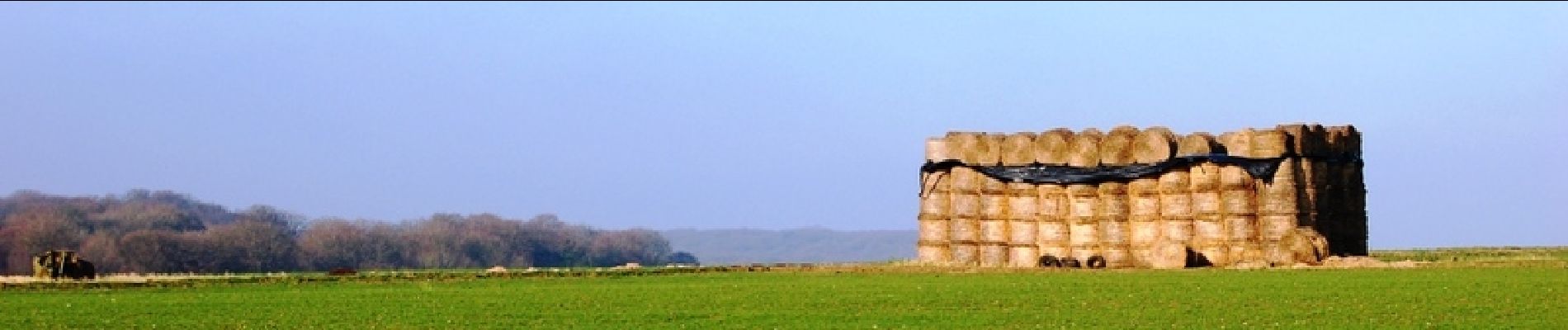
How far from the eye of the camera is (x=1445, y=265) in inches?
1823

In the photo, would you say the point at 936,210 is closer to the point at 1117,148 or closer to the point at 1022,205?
the point at 1022,205

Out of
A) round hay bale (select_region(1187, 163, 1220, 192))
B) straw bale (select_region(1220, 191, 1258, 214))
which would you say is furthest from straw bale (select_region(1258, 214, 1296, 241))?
round hay bale (select_region(1187, 163, 1220, 192))

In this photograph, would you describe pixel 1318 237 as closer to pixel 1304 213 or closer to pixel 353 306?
pixel 1304 213

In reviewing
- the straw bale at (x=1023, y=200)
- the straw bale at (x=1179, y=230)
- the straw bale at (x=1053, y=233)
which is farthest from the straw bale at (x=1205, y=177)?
the straw bale at (x=1023, y=200)

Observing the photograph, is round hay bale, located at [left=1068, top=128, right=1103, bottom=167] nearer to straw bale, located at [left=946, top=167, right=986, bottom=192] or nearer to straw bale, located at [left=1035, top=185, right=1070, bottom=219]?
straw bale, located at [left=1035, top=185, right=1070, bottom=219]

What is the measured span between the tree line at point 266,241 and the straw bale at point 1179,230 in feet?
233

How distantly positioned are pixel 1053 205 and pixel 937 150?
3614mm

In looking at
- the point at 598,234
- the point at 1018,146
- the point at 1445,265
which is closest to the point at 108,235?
the point at 598,234

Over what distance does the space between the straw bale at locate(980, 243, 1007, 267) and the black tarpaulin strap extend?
151cm

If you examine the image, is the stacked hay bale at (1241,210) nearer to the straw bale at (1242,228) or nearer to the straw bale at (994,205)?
the straw bale at (1242,228)

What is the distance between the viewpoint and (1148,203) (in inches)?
2026

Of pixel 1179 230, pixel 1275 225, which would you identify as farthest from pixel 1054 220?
pixel 1275 225

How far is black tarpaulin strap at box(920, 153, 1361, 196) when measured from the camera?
50156mm

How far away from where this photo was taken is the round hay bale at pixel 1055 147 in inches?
2048
